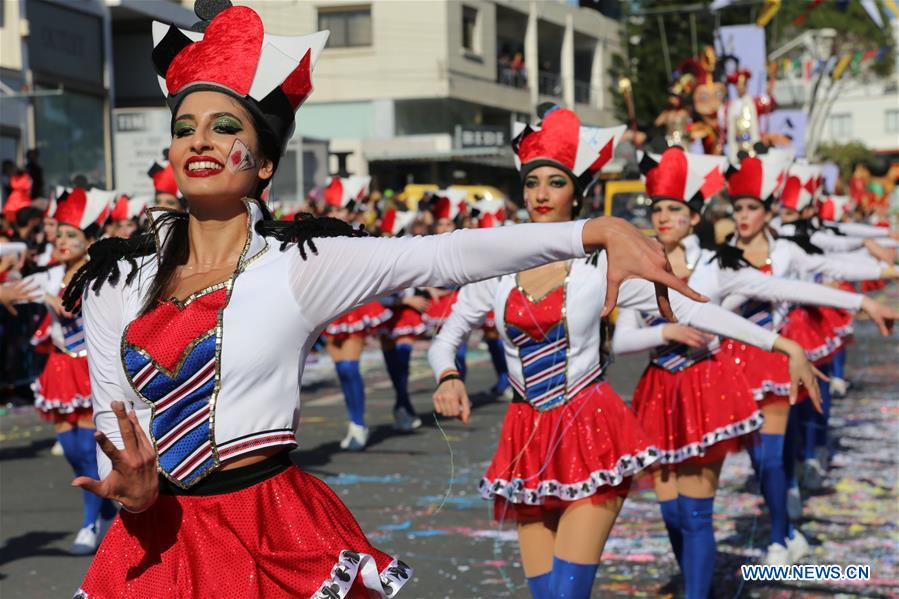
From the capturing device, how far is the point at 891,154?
8862 centimetres

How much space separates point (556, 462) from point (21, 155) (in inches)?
860

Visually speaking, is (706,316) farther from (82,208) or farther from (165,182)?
(165,182)

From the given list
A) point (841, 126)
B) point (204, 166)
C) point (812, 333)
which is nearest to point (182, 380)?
point (204, 166)

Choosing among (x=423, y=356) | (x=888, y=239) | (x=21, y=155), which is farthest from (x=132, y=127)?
(x=888, y=239)

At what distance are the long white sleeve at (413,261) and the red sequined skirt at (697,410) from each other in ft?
11.7

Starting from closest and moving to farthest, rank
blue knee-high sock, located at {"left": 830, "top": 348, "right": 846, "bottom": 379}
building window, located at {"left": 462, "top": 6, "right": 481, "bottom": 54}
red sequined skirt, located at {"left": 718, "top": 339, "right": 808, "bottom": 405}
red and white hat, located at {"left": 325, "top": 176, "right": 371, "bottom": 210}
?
red sequined skirt, located at {"left": 718, "top": 339, "right": 808, "bottom": 405}, blue knee-high sock, located at {"left": 830, "top": 348, "right": 846, "bottom": 379}, red and white hat, located at {"left": 325, "top": 176, "right": 371, "bottom": 210}, building window, located at {"left": 462, "top": 6, "right": 481, "bottom": 54}

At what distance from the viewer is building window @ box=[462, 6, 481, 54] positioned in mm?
48250

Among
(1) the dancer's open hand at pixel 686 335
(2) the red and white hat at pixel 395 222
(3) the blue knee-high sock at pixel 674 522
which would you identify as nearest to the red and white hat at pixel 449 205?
(2) the red and white hat at pixel 395 222

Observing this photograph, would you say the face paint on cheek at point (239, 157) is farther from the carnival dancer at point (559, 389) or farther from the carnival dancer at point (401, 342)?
the carnival dancer at point (401, 342)

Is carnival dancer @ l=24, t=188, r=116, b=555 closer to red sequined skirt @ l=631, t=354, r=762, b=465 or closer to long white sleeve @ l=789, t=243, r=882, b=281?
red sequined skirt @ l=631, t=354, r=762, b=465

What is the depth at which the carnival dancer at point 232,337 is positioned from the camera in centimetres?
343

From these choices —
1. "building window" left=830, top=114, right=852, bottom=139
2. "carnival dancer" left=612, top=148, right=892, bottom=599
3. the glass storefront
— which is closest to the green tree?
the glass storefront

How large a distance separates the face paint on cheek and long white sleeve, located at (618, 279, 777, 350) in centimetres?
219

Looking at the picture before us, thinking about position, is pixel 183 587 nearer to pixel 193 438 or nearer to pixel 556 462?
pixel 193 438
